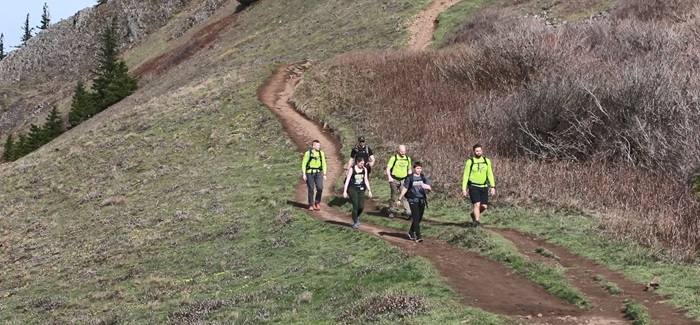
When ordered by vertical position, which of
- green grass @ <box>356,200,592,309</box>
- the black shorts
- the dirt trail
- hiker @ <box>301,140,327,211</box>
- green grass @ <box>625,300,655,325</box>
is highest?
the dirt trail

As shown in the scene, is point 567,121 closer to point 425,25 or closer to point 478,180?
point 478,180

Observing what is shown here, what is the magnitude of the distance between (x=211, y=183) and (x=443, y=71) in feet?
49.5

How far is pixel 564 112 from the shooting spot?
2420 centimetres

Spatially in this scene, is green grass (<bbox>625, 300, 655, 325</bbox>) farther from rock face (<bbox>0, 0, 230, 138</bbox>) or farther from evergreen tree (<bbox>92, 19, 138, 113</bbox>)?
rock face (<bbox>0, 0, 230, 138</bbox>)

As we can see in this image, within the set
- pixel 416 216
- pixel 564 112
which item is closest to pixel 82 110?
pixel 564 112

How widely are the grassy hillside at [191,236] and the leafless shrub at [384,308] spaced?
0.03 metres

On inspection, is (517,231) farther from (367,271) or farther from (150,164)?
(150,164)

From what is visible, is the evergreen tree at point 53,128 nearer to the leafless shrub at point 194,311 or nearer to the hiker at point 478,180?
the leafless shrub at point 194,311

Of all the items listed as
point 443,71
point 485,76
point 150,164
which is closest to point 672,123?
point 485,76

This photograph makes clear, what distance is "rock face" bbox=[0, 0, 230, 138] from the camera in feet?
340

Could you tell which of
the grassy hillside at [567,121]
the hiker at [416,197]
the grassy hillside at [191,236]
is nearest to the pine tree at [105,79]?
the grassy hillside at [191,236]

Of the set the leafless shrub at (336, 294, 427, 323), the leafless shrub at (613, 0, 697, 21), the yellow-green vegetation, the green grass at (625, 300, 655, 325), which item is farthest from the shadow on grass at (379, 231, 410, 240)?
the leafless shrub at (613, 0, 697, 21)

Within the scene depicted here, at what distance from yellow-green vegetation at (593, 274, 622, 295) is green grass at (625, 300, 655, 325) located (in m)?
0.63

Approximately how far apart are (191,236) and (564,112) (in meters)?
14.6
